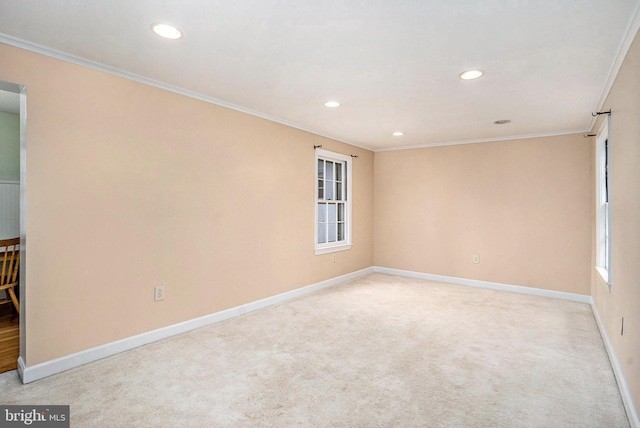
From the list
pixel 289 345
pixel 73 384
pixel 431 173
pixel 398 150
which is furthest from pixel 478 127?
pixel 73 384

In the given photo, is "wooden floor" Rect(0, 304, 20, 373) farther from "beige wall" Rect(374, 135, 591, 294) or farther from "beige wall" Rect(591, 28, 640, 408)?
"beige wall" Rect(374, 135, 591, 294)

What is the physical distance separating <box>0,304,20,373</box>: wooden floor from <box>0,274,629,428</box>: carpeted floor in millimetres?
204

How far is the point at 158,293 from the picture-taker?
10.4 ft

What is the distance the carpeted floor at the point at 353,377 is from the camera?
2080 mm

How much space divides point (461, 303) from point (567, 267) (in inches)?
65.0

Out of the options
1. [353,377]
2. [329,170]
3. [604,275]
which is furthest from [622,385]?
[329,170]

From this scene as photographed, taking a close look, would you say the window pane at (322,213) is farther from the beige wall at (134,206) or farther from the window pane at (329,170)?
the beige wall at (134,206)

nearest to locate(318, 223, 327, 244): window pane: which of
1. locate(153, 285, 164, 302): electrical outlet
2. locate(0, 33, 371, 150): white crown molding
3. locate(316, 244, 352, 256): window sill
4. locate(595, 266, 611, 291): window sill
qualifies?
locate(316, 244, 352, 256): window sill

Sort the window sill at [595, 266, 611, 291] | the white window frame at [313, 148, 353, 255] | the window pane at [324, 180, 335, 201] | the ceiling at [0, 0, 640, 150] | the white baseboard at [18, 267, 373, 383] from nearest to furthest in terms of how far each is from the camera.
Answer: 1. the ceiling at [0, 0, 640, 150]
2. the white baseboard at [18, 267, 373, 383]
3. the window sill at [595, 266, 611, 291]
4. the white window frame at [313, 148, 353, 255]
5. the window pane at [324, 180, 335, 201]

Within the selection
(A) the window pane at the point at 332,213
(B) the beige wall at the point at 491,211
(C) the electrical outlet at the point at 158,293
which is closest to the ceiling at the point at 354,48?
(B) the beige wall at the point at 491,211

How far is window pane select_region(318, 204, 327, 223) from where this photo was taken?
5355 mm

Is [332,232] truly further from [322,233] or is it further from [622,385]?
[622,385]

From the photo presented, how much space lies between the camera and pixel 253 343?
3.14 m

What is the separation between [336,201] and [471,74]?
3.14m
